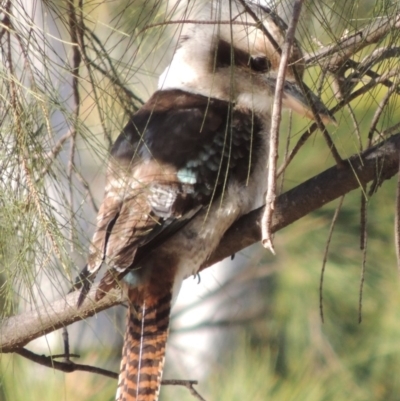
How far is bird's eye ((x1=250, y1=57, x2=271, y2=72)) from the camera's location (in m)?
1.90

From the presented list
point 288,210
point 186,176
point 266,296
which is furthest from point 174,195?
point 266,296

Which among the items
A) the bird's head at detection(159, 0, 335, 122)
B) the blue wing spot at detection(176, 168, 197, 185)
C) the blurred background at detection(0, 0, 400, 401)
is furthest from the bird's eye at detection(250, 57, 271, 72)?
the blue wing spot at detection(176, 168, 197, 185)

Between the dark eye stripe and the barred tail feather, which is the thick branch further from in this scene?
the dark eye stripe

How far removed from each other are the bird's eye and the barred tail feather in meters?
0.54

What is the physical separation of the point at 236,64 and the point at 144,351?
657 mm

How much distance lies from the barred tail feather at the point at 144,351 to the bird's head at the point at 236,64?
48cm

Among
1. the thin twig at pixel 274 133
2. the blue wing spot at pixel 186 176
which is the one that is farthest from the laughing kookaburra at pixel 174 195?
the thin twig at pixel 274 133

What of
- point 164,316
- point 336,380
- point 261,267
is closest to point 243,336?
point 261,267

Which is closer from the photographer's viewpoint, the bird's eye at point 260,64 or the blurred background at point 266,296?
the blurred background at point 266,296

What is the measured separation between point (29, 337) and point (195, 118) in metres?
0.58

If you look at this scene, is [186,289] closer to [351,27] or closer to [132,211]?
[132,211]

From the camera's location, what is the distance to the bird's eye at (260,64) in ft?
6.23

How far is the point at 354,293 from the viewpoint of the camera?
8.31 ft

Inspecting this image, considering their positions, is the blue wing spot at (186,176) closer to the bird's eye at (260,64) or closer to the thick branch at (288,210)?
the thick branch at (288,210)
